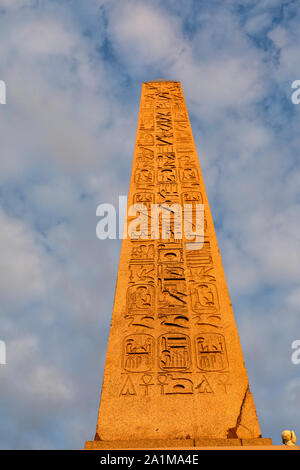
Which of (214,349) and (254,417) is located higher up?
(214,349)

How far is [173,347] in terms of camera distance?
4738 mm

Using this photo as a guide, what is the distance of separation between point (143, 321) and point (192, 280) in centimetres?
72

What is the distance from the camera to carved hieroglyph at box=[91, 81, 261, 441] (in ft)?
13.9

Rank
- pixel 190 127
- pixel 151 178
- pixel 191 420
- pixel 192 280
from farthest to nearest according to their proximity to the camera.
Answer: pixel 190 127
pixel 151 178
pixel 192 280
pixel 191 420

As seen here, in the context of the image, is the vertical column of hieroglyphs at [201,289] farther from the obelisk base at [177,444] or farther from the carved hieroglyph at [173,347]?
the obelisk base at [177,444]

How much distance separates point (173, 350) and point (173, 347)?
32mm

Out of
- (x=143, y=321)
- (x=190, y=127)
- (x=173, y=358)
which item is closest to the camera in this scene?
(x=173, y=358)

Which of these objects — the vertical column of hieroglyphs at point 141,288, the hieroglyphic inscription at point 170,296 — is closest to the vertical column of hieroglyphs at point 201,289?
the hieroglyphic inscription at point 170,296

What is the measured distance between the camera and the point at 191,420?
13.8 feet

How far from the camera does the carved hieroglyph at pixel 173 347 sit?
4.22 m
